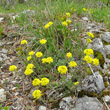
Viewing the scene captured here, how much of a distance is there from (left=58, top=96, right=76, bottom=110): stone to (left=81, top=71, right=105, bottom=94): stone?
0.93 feet

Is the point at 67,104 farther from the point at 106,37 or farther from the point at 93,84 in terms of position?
the point at 106,37

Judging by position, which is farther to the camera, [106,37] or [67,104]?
[106,37]

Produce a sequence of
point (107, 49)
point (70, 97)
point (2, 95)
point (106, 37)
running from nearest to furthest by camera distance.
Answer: point (70, 97) < point (2, 95) < point (107, 49) < point (106, 37)

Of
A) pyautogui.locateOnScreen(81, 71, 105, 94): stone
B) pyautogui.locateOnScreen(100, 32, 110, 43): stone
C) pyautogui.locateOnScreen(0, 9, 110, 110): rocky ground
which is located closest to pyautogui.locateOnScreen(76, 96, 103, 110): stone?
pyautogui.locateOnScreen(0, 9, 110, 110): rocky ground

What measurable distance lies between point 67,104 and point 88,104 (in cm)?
32

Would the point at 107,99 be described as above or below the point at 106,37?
below

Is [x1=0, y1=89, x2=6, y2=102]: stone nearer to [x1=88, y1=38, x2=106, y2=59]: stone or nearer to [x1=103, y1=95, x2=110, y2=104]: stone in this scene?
[x1=103, y1=95, x2=110, y2=104]: stone

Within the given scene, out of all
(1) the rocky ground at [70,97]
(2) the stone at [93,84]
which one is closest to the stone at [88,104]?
(1) the rocky ground at [70,97]

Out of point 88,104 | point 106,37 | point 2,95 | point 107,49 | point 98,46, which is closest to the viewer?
point 88,104

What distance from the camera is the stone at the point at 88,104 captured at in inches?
88.7

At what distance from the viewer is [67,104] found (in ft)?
7.76

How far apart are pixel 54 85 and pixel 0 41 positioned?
2533 mm

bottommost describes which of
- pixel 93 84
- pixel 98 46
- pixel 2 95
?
pixel 2 95

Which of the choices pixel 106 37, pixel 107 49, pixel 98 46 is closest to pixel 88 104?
pixel 98 46
